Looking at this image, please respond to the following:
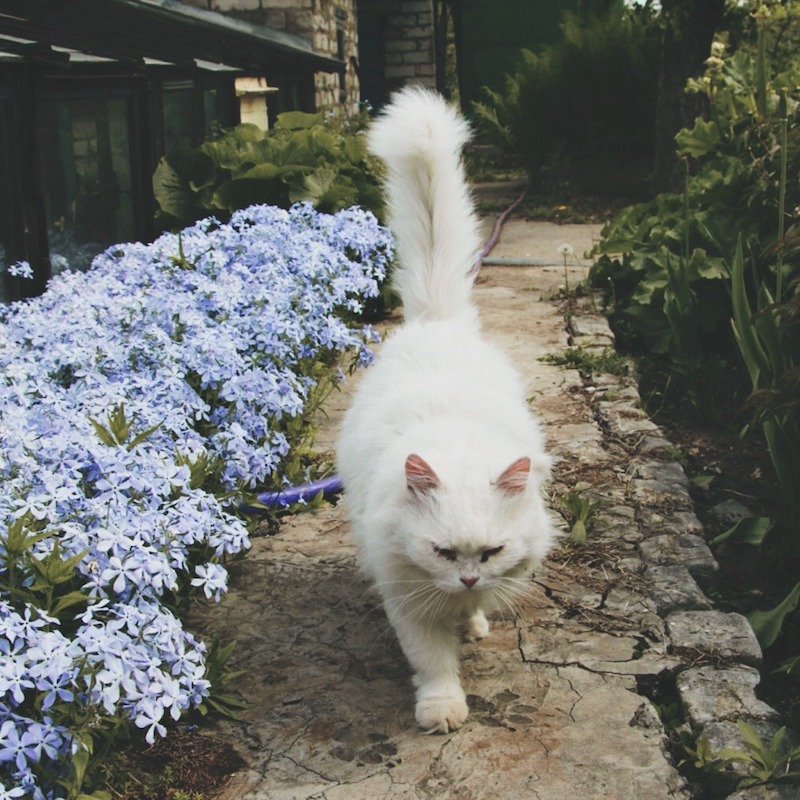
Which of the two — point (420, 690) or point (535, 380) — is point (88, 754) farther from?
point (535, 380)

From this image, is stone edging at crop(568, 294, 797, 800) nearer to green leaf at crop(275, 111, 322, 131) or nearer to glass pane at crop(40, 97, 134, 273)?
glass pane at crop(40, 97, 134, 273)

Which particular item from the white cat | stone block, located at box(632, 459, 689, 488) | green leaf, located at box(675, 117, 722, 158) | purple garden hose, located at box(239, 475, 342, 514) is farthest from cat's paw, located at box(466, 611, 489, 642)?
green leaf, located at box(675, 117, 722, 158)

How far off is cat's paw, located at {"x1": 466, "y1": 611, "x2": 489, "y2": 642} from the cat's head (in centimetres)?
50

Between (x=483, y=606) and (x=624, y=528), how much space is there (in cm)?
102

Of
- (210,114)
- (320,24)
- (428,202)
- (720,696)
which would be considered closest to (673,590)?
(720,696)

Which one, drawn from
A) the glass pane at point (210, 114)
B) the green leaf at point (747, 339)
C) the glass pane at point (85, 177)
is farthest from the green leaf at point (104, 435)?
the glass pane at point (210, 114)

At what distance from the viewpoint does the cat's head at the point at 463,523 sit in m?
2.56

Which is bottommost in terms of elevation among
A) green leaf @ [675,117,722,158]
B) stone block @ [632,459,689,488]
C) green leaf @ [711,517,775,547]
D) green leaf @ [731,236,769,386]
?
green leaf @ [711,517,775,547]

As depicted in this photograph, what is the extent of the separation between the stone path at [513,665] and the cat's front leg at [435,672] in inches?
1.9

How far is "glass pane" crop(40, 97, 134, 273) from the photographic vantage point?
5660 millimetres

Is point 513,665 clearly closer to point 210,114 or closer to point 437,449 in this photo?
point 437,449

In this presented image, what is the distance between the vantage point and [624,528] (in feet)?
12.4

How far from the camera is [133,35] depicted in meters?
6.61

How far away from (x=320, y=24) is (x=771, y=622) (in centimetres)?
936
